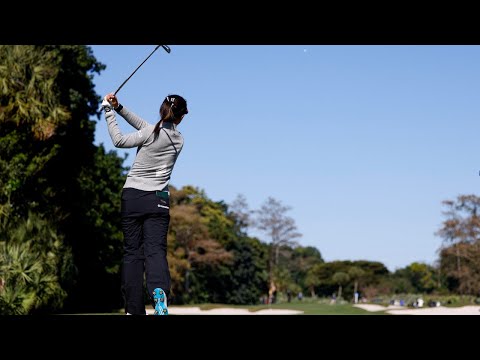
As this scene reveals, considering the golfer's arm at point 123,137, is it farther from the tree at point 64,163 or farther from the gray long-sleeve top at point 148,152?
the tree at point 64,163

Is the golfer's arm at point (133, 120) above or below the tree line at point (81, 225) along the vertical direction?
below

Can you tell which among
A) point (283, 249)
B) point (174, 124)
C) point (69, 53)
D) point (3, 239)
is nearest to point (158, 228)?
point (174, 124)

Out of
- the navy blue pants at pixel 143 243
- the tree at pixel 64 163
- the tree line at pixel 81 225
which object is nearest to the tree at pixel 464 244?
the tree line at pixel 81 225

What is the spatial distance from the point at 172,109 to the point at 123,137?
35 cm

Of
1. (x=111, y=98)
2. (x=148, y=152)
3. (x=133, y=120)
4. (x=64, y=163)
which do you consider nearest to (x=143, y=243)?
(x=148, y=152)

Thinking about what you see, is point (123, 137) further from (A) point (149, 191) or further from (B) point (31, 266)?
(B) point (31, 266)

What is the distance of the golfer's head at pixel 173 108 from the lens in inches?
190

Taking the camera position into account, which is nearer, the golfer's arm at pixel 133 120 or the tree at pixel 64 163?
the golfer's arm at pixel 133 120

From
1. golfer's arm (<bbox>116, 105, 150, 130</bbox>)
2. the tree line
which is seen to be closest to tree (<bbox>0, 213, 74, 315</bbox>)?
the tree line

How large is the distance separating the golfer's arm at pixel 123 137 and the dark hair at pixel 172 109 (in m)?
0.09

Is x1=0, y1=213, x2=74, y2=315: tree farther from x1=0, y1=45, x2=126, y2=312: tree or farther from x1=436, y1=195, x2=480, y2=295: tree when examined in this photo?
x1=436, y1=195, x2=480, y2=295: tree

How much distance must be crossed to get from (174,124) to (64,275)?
15862 mm

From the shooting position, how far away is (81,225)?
25828mm

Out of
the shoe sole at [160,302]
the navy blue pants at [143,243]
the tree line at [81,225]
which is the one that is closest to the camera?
the shoe sole at [160,302]
